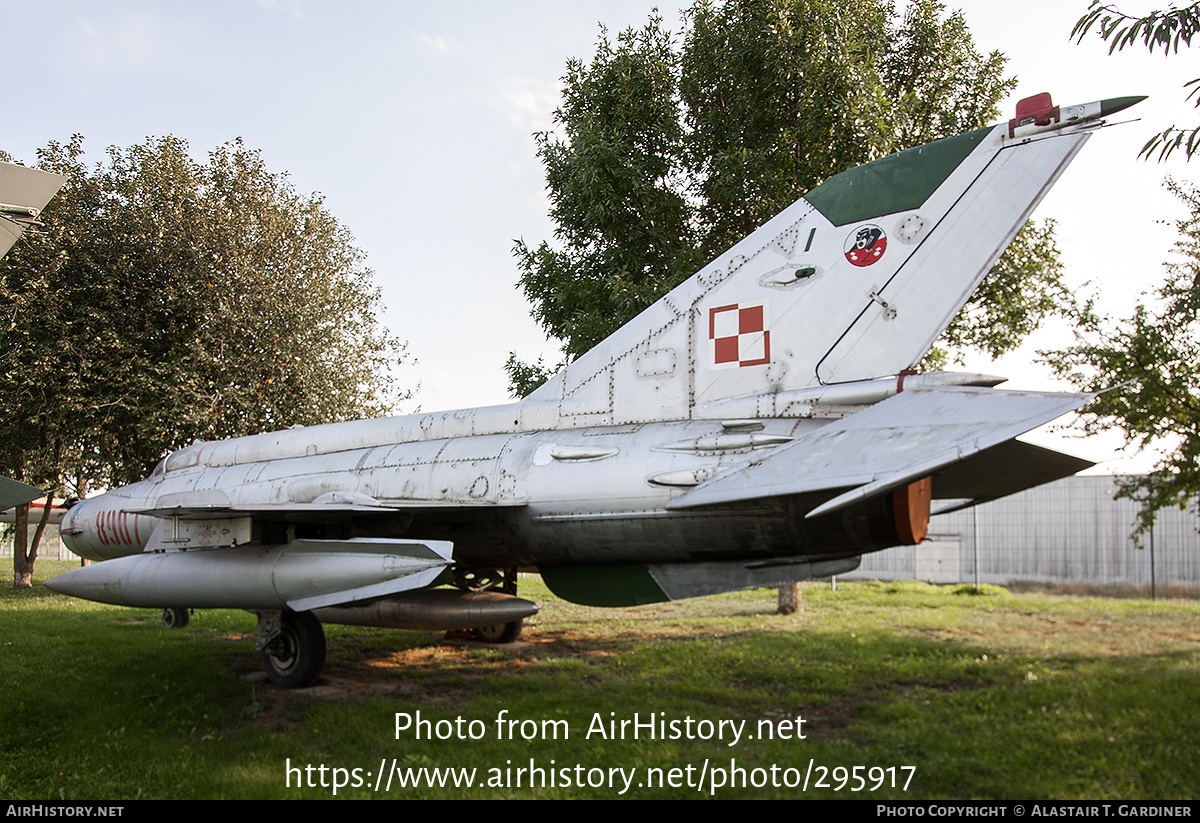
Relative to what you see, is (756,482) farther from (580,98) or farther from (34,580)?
(34,580)

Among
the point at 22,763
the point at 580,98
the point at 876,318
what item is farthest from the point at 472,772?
the point at 580,98

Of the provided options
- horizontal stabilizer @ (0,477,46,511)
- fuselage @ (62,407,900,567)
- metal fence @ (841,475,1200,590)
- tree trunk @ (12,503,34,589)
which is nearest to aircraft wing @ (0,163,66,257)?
fuselage @ (62,407,900,567)

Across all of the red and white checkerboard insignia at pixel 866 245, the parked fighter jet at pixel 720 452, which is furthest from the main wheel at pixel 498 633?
the red and white checkerboard insignia at pixel 866 245

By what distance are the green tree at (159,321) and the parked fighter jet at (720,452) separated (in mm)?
9201

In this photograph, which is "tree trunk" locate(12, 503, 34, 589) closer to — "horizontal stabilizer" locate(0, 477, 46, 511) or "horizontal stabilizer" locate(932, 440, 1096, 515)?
"horizontal stabilizer" locate(0, 477, 46, 511)

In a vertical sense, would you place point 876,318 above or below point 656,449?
above

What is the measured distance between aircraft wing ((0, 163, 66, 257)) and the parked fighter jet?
10.7 feet

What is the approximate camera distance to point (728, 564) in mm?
5582

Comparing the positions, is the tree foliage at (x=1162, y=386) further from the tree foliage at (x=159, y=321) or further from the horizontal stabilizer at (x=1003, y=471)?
the tree foliage at (x=159, y=321)

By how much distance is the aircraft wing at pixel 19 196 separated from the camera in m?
7.20

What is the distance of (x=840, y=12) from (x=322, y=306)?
13134mm

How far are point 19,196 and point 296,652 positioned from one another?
209 inches

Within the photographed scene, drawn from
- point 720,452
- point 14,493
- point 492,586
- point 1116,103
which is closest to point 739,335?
point 720,452

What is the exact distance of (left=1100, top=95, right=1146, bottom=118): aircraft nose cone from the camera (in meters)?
4.55
